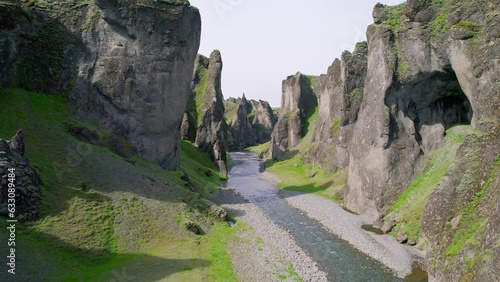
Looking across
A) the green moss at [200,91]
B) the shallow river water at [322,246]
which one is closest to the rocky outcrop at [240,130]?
the green moss at [200,91]

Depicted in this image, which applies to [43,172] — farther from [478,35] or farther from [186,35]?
[478,35]

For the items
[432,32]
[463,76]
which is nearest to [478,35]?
[463,76]

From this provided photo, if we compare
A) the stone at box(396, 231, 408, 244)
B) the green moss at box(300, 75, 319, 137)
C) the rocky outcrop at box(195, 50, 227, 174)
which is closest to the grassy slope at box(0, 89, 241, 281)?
the stone at box(396, 231, 408, 244)

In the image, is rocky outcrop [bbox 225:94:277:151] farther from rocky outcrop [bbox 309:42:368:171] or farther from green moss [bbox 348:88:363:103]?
green moss [bbox 348:88:363:103]

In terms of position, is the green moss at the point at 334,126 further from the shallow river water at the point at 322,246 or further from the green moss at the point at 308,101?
the green moss at the point at 308,101

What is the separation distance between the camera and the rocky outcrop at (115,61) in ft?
150

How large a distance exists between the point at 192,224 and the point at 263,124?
164669 mm

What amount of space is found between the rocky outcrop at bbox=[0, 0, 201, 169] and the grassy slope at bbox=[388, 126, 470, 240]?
35989 millimetres

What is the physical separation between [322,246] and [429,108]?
2470cm

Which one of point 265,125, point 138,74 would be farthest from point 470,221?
point 265,125

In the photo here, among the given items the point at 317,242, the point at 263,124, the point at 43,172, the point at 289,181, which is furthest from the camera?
the point at 263,124

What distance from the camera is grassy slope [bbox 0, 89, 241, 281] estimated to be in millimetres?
24859

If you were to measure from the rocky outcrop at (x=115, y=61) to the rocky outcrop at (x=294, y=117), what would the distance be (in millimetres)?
61306

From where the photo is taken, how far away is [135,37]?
5178 cm
